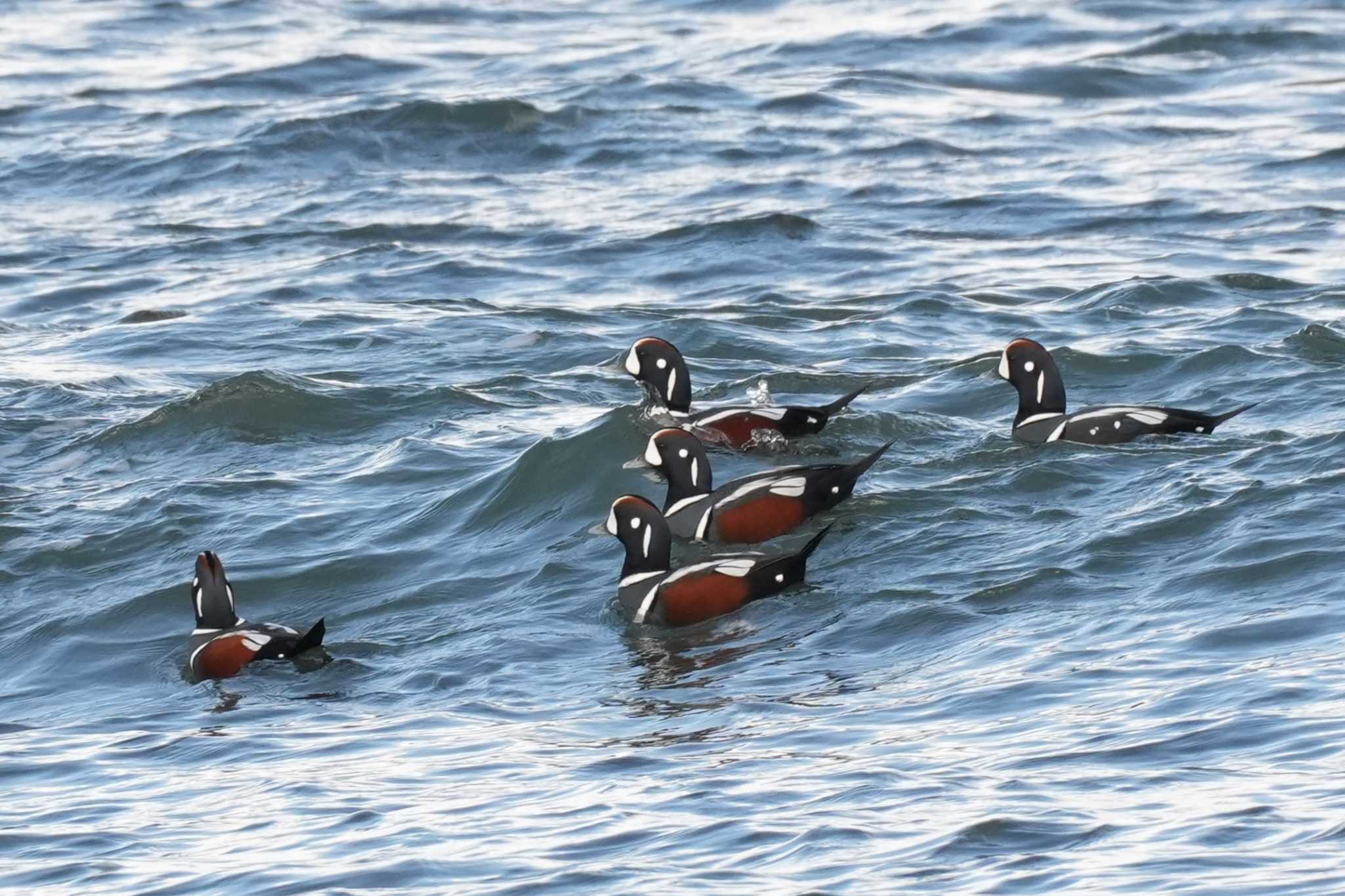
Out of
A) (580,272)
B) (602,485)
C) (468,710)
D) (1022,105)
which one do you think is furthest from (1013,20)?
(468,710)

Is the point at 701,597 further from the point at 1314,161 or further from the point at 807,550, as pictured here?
the point at 1314,161

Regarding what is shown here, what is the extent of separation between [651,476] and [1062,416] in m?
2.56

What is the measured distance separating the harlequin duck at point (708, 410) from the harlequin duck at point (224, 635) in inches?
137

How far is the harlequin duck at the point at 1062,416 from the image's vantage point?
12.2m

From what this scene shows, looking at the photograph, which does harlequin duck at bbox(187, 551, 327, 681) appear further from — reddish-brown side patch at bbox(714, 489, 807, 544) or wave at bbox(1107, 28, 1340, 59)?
wave at bbox(1107, 28, 1340, 59)

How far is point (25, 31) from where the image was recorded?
30.8m

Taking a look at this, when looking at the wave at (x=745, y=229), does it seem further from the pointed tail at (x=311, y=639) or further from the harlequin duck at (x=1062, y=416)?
the pointed tail at (x=311, y=639)

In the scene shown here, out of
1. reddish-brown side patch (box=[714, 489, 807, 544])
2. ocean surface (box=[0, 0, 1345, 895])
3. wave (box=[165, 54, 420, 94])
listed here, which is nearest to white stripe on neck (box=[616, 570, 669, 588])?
ocean surface (box=[0, 0, 1345, 895])

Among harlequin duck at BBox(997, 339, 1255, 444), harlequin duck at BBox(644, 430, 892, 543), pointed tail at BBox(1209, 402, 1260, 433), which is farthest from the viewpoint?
harlequin duck at BBox(997, 339, 1255, 444)

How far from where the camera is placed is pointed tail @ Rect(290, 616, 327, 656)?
10062 mm

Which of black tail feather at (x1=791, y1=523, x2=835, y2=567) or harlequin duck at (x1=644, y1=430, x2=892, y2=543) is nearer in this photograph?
black tail feather at (x1=791, y1=523, x2=835, y2=567)

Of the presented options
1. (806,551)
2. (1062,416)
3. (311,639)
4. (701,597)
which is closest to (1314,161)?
(1062,416)

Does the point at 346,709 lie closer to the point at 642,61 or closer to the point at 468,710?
the point at 468,710

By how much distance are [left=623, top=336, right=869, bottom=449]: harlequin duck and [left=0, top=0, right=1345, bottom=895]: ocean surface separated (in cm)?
20
